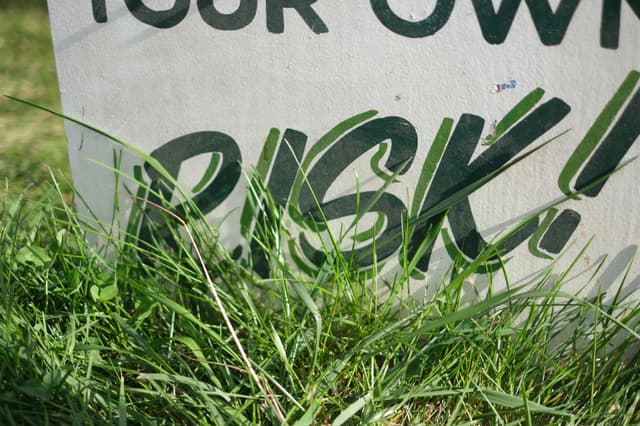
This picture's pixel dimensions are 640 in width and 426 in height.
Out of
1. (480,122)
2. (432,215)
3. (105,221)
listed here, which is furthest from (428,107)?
(105,221)

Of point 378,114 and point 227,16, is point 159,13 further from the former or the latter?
point 378,114

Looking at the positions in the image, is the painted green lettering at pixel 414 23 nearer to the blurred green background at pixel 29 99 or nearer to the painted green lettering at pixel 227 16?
Result: the painted green lettering at pixel 227 16

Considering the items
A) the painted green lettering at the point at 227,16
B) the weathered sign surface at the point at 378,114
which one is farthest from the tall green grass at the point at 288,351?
the painted green lettering at the point at 227,16

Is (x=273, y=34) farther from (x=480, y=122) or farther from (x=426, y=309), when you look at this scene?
(x=426, y=309)

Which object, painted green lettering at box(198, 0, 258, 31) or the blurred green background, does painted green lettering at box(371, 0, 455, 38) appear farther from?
the blurred green background

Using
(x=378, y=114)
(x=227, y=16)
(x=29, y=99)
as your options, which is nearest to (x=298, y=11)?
(x=227, y=16)

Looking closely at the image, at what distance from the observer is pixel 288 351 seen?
113 centimetres

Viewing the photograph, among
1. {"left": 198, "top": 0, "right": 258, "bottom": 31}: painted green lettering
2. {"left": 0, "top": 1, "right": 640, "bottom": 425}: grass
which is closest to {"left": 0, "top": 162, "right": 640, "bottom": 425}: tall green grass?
{"left": 0, "top": 1, "right": 640, "bottom": 425}: grass

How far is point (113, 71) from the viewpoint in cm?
129

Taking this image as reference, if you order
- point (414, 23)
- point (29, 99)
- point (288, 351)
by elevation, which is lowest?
point (288, 351)

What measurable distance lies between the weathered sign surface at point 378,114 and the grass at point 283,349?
10 cm

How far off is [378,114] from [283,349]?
51 centimetres

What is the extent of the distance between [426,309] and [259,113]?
527 millimetres

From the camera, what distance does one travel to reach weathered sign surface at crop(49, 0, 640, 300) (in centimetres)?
118
